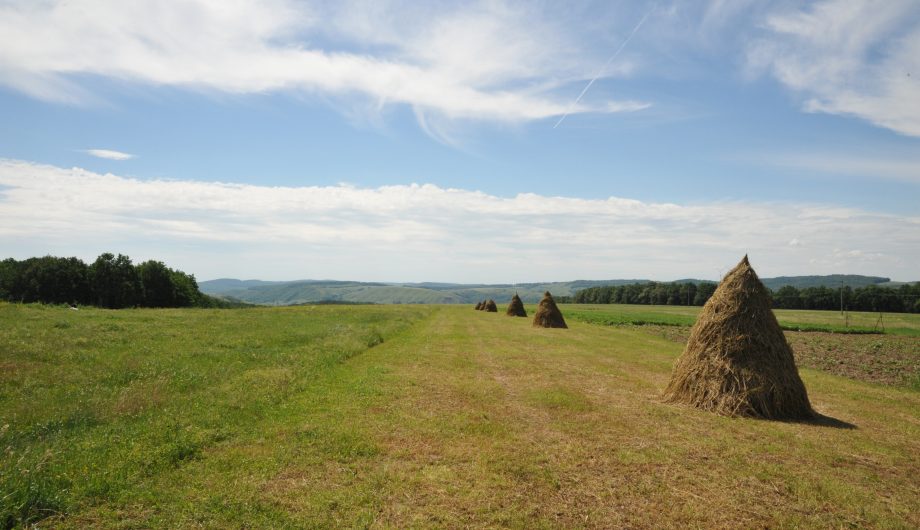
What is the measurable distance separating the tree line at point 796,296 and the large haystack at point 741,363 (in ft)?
196

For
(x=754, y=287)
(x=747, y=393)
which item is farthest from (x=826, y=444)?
(x=754, y=287)

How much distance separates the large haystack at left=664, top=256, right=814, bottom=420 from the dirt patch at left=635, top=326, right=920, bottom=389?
11.4 meters

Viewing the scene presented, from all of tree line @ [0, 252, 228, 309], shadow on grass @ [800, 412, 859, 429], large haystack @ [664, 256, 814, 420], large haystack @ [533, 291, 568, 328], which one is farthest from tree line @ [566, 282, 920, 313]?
tree line @ [0, 252, 228, 309]

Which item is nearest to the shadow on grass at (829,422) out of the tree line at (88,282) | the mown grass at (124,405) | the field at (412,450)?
the field at (412,450)

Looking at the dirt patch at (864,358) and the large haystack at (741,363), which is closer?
the large haystack at (741,363)

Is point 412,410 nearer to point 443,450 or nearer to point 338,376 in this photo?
point 443,450

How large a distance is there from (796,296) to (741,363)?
123m

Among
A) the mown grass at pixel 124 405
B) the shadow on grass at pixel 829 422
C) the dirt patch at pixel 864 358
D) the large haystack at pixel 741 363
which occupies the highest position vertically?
the large haystack at pixel 741 363

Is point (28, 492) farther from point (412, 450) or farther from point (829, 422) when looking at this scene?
point (829, 422)

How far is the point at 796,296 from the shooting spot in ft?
371

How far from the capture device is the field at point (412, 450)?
272 inches

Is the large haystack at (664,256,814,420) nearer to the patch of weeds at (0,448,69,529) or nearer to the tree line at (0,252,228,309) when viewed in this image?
the patch of weeds at (0,448,69,529)

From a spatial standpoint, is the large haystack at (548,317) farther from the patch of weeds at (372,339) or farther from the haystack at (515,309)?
the haystack at (515,309)

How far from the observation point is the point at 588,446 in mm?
9953
